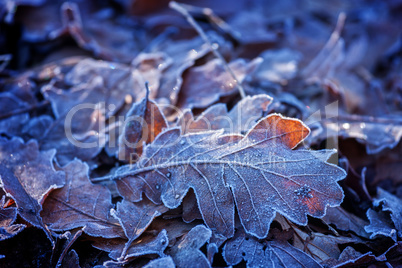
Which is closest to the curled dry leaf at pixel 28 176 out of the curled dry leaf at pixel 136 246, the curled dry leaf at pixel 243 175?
the curled dry leaf at pixel 136 246

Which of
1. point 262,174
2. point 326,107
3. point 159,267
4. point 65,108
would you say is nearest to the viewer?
point 159,267

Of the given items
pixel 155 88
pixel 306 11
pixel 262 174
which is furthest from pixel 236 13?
pixel 262 174

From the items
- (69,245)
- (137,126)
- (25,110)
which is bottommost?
(69,245)

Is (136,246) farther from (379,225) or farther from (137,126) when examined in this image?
(379,225)

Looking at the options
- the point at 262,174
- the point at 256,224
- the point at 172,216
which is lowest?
the point at 172,216

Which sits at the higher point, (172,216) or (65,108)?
(65,108)

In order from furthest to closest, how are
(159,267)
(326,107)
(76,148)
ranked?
(326,107) → (76,148) → (159,267)

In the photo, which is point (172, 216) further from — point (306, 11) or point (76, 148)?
point (306, 11)

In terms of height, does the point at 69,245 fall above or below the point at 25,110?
below

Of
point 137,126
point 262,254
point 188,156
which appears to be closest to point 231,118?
point 188,156
